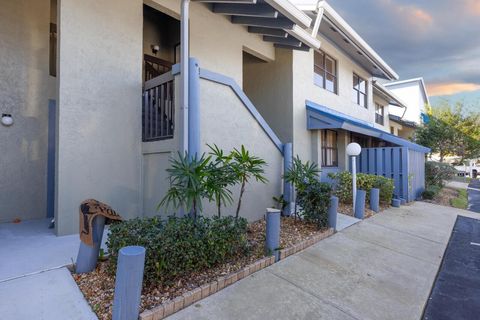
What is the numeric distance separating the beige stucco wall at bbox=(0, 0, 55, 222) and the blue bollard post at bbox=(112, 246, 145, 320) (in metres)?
4.69

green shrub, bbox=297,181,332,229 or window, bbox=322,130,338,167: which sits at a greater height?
window, bbox=322,130,338,167

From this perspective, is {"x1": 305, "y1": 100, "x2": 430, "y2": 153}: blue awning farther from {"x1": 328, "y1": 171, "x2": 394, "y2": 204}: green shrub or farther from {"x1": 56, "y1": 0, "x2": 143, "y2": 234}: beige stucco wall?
{"x1": 56, "y1": 0, "x2": 143, "y2": 234}: beige stucco wall

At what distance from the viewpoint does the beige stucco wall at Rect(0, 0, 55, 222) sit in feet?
18.4

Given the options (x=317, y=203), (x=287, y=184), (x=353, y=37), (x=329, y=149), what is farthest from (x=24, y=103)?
(x=353, y=37)

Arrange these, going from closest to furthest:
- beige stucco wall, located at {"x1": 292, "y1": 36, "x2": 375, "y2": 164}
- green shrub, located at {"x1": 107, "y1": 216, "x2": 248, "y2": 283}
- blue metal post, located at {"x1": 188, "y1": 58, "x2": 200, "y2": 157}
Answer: green shrub, located at {"x1": 107, "y1": 216, "x2": 248, "y2": 283} → blue metal post, located at {"x1": 188, "y1": 58, "x2": 200, "y2": 157} → beige stucco wall, located at {"x1": 292, "y1": 36, "x2": 375, "y2": 164}

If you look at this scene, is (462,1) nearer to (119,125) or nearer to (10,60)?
(119,125)

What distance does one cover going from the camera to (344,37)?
10.5 metres

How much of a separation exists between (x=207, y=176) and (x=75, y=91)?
3042 mm

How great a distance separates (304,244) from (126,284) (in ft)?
11.3

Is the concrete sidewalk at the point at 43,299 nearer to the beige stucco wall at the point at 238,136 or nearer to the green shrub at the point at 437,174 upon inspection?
the beige stucco wall at the point at 238,136

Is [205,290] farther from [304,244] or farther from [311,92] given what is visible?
[311,92]

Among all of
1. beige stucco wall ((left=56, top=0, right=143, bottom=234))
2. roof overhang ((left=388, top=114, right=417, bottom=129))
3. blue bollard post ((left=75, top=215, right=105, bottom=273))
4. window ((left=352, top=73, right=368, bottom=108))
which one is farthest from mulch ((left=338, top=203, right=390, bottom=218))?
roof overhang ((left=388, top=114, right=417, bottom=129))

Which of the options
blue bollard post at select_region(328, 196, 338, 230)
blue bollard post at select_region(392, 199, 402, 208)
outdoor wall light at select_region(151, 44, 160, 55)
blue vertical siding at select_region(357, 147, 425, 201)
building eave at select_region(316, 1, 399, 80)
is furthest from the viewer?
blue vertical siding at select_region(357, 147, 425, 201)

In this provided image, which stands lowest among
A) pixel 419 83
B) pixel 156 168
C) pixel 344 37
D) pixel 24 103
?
pixel 156 168
